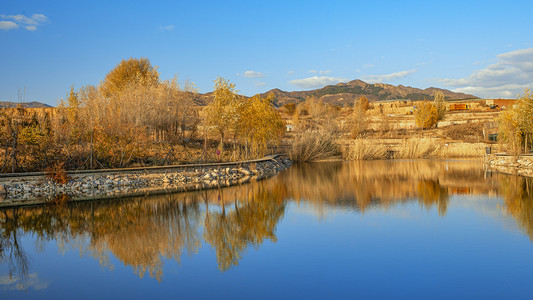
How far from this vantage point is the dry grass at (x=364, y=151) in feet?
109

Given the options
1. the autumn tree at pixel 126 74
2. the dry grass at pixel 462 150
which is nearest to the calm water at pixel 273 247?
the dry grass at pixel 462 150

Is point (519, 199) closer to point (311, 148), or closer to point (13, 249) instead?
point (13, 249)

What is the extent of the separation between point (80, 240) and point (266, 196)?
271 inches

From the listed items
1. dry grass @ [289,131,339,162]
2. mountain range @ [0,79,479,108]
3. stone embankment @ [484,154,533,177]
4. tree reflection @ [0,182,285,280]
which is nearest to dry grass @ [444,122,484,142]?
stone embankment @ [484,154,533,177]

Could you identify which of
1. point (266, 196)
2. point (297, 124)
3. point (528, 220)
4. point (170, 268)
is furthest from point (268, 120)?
point (297, 124)

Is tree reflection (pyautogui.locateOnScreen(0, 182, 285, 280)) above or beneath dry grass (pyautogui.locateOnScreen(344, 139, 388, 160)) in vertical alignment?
beneath

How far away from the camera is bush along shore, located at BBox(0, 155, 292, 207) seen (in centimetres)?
1498

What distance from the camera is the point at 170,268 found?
6934mm

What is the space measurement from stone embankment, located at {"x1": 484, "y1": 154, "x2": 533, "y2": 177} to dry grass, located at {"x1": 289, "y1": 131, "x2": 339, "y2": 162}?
11788 mm

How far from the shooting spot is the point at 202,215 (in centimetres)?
1115

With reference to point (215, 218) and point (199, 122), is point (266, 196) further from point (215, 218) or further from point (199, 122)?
point (199, 122)

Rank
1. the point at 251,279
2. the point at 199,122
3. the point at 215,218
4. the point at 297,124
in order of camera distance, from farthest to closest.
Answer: the point at 297,124 → the point at 199,122 → the point at 215,218 → the point at 251,279

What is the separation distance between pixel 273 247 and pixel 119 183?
36.3ft

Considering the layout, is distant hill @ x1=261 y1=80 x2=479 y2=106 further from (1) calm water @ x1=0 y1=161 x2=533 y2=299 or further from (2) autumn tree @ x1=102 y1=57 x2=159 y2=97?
(1) calm water @ x1=0 y1=161 x2=533 y2=299
